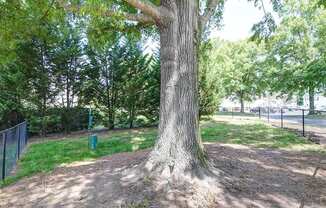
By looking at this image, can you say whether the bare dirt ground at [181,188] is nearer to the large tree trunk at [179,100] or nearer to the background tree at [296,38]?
the large tree trunk at [179,100]

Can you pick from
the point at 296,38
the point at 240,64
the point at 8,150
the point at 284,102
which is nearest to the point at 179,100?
the point at 8,150

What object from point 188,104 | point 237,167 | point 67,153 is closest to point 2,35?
point 67,153

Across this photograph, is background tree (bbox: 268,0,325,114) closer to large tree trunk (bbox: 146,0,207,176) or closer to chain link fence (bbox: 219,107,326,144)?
chain link fence (bbox: 219,107,326,144)

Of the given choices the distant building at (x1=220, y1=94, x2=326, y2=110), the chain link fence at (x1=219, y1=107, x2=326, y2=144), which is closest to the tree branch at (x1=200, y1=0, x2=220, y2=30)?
the chain link fence at (x1=219, y1=107, x2=326, y2=144)

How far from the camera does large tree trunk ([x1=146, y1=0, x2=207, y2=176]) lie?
17.0 feet

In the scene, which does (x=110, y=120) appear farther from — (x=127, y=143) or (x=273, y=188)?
(x=273, y=188)

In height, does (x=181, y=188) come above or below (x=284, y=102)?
below

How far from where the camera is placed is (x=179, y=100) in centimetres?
533

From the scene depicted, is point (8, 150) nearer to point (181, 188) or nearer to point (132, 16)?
point (132, 16)

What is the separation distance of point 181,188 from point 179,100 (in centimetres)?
154

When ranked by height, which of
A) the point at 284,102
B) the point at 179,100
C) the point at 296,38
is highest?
the point at 296,38

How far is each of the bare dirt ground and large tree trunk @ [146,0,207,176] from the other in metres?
0.54

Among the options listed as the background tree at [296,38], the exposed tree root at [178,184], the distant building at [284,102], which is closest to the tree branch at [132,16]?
the exposed tree root at [178,184]

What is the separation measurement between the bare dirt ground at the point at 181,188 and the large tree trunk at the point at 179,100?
0.54 metres
